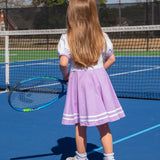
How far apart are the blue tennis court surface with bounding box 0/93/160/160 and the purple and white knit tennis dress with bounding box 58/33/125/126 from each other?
70cm

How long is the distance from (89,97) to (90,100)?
3cm

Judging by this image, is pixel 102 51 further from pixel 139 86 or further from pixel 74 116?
pixel 139 86

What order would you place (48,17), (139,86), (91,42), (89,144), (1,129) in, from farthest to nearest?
(48,17)
(139,86)
(1,129)
(89,144)
(91,42)

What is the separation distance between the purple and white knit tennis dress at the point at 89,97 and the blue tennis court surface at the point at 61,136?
700 mm

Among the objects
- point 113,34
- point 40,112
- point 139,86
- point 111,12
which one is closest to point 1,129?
point 40,112

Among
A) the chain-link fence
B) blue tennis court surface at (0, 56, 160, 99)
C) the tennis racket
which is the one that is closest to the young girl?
the tennis racket

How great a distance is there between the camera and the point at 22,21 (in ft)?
65.4

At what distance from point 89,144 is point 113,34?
1445 centimetres

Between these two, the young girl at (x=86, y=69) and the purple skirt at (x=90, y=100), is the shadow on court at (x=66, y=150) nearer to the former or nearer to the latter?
the young girl at (x=86, y=69)

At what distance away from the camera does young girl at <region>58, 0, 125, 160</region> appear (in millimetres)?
3111

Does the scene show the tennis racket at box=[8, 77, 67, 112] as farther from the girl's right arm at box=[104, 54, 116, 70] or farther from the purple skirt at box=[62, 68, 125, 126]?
the girl's right arm at box=[104, 54, 116, 70]

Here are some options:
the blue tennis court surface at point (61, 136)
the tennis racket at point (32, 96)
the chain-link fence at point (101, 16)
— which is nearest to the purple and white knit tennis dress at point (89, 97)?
the tennis racket at point (32, 96)

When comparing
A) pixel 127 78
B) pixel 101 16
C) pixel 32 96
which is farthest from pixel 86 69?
pixel 101 16

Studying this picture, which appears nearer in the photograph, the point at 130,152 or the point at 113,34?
the point at 130,152
